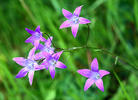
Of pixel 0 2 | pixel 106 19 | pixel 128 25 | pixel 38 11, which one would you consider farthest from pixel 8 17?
pixel 128 25

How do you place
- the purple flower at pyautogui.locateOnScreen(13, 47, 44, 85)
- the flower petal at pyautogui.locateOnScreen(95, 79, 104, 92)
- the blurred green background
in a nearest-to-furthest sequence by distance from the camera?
the flower petal at pyautogui.locateOnScreen(95, 79, 104, 92)
the purple flower at pyautogui.locateOnScreen(13, 47, 44, 85)
the blurred green background

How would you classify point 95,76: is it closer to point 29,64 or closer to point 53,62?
point 53,62

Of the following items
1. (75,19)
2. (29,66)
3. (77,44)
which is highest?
(75,19)

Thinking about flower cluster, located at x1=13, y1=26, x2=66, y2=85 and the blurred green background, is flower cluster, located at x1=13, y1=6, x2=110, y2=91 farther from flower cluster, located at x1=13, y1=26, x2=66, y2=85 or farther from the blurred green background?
the blurred green background

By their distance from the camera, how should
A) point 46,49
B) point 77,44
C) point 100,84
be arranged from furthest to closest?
point 77,44
point 46,49
point 100,84

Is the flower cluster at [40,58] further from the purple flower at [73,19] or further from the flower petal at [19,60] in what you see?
the purple flower at [73,19]

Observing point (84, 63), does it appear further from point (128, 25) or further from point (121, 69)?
point (128, 25)

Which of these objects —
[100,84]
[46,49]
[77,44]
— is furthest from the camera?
[77,44]

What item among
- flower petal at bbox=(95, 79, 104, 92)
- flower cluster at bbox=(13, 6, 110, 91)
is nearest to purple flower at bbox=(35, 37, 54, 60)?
flower cluster at bbox=(13, 6, 110, 91)

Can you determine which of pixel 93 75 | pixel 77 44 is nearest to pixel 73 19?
pixel 93 75
